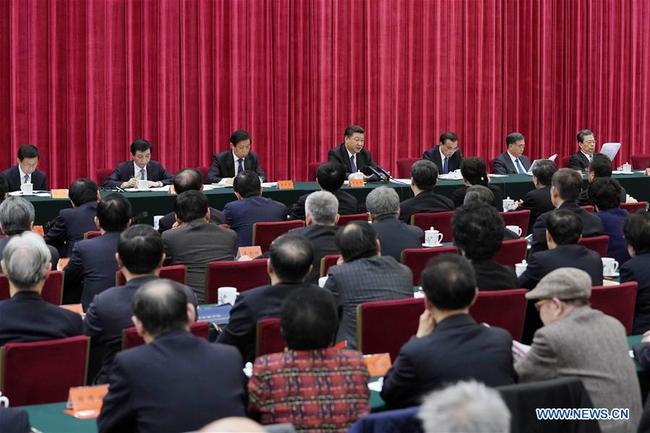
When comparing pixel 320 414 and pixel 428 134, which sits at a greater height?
pixel 428 134

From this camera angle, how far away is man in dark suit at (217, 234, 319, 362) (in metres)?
4.20

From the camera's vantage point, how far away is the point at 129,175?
950 cm

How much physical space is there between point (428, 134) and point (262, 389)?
33.3ft

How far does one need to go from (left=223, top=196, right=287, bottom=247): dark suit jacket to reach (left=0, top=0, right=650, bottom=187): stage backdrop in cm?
420

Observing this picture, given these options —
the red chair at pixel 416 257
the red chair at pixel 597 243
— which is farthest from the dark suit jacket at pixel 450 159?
the red chair at pixel 416 257

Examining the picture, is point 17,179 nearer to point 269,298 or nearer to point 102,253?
point 102,253

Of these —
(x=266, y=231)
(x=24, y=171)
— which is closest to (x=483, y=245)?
(x=266, y=231)

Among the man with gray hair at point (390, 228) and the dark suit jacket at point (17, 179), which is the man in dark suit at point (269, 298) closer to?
the man with gray hair at point (390, 228)

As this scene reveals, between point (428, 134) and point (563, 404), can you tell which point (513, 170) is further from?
point (563, 404)

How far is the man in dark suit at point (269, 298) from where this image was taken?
4.20 metres

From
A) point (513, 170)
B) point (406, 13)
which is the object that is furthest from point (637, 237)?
point (406, 13)

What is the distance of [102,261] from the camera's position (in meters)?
5.69

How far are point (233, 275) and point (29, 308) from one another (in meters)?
1.69

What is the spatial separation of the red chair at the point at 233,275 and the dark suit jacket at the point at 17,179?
3.96 meters
